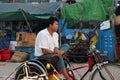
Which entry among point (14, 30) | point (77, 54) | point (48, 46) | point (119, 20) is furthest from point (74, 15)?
point (48, 46)

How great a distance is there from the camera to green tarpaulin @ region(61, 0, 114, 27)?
15.9 meters

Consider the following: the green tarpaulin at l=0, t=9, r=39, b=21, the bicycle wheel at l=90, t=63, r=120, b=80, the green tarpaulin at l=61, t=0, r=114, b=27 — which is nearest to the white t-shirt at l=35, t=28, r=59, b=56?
the bicycle wheel at l=90, t=63, r=120, b=80

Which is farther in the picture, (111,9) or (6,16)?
(6,16)

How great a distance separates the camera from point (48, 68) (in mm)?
7035

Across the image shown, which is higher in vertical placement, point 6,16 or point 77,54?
point 6,16

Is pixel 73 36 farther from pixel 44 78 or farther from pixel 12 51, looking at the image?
pixel 44 78

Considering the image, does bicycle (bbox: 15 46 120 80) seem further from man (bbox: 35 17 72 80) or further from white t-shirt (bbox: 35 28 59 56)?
white t-shirt (bbox: 35 28 59 56)

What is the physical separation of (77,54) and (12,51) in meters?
A: 3.43

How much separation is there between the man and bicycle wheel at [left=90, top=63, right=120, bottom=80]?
0.58 metres

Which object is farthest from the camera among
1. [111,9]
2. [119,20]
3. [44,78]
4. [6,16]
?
[6,16]

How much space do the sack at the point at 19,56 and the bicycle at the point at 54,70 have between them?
7.75 m

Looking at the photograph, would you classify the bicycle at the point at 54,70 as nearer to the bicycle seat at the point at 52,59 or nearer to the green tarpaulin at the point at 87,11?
the bicycle seat at the point at 52,59

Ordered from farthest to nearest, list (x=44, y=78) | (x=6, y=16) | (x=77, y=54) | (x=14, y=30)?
(x=14, y=30)
(x=6, y=16)
(x=77, y=54)
(x=44, y=78)

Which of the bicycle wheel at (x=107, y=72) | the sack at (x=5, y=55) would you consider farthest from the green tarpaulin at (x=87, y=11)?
the bicycle wheel at (x=107, y=72)
